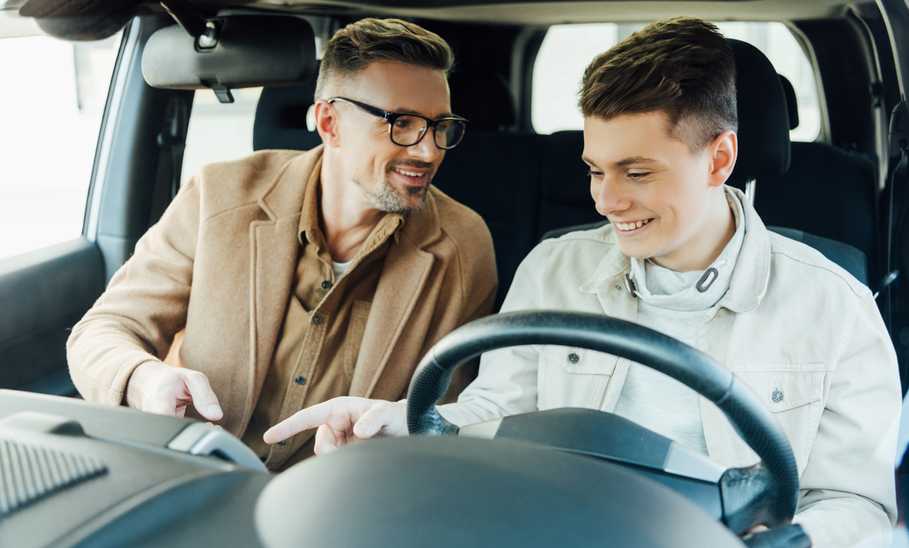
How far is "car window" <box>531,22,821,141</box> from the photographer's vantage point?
2.12 meters

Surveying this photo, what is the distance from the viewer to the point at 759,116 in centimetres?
154

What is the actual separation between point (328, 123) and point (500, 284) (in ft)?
1.57

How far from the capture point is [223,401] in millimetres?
1660

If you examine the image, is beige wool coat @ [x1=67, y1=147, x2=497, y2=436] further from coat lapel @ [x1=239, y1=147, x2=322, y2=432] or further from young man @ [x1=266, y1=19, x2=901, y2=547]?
young man @ [x1=266, y1=19, x2=901, y2=547]

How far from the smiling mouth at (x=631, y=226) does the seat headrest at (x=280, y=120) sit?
101 centimetres

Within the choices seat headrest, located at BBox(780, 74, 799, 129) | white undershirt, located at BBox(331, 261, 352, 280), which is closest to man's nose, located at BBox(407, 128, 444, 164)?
white undershirt, located at BBox(331, 261, 352, 280)

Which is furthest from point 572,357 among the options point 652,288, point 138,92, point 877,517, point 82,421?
point 138,92

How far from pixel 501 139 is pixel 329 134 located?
1.51ft

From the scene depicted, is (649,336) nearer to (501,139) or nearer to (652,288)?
(652,288)

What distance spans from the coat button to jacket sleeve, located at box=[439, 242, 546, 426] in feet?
1.16

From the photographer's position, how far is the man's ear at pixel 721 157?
4.53 feet

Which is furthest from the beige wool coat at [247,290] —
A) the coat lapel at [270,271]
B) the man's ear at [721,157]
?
the man's ear at [721,157]

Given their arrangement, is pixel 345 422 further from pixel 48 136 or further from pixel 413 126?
pixel 48 136

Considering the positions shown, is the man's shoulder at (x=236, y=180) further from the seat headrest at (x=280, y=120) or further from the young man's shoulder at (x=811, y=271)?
the young man's shoulder at (x=811, y=271)
